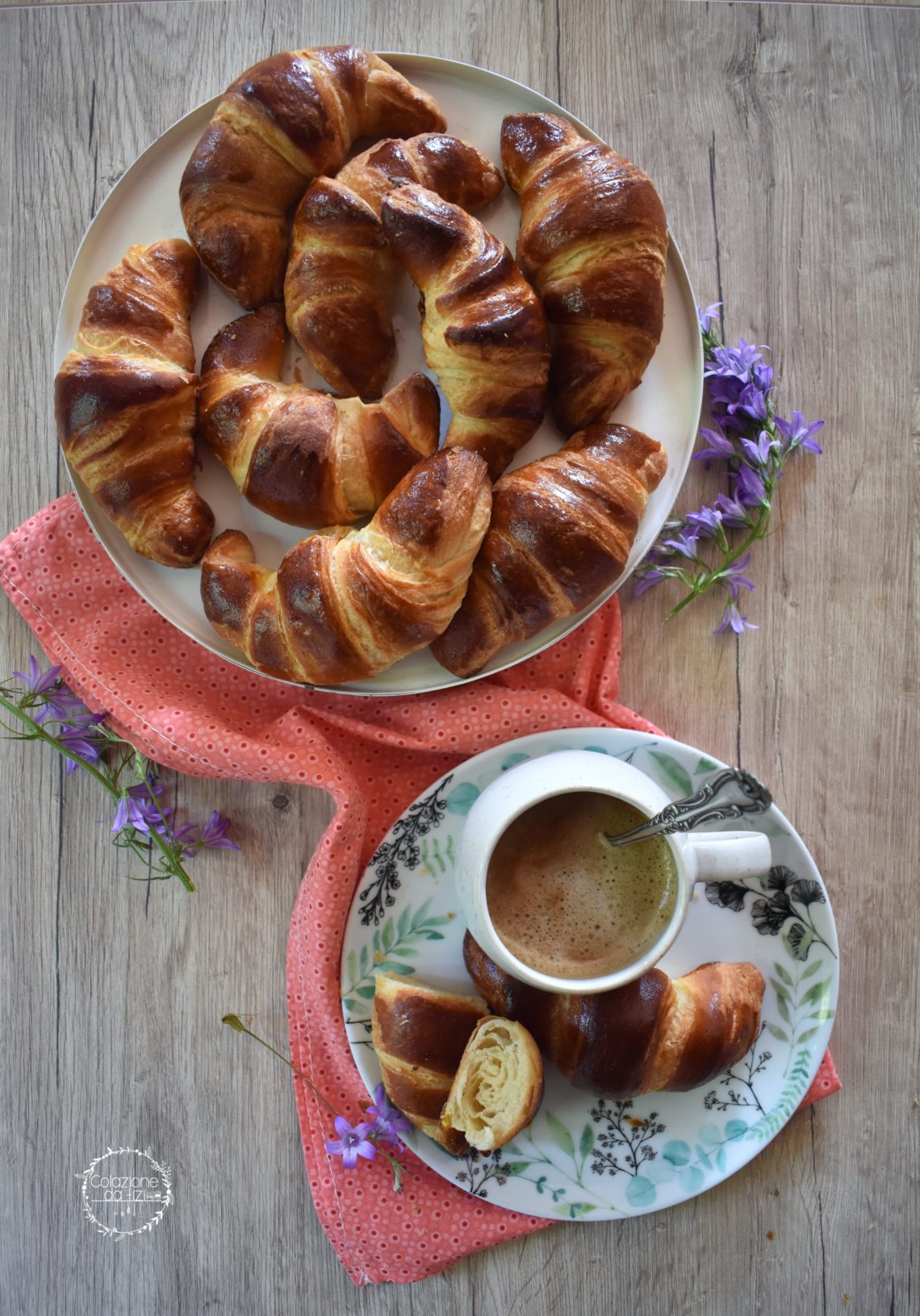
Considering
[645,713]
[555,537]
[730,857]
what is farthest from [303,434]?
[730,857]

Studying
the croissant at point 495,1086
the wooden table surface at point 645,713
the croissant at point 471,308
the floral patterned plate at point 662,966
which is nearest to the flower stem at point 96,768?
the wooden table surface at point 645,713

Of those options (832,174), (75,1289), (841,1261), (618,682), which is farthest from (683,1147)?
(832,174)

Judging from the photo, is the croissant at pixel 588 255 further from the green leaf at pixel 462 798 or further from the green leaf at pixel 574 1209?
the green leaf at pixel 574 1209

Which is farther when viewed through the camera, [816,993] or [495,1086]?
[816,993]

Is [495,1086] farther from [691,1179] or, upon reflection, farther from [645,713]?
[645,713]

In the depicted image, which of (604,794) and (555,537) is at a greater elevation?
(555,537)

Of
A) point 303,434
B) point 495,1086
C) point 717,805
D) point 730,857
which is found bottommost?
point 495,1086

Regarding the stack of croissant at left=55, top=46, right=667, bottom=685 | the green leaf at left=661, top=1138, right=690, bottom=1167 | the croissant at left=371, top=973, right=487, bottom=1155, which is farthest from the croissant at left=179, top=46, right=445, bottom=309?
the green leaf at left=661, top=1138, right=690, bottom=1167
